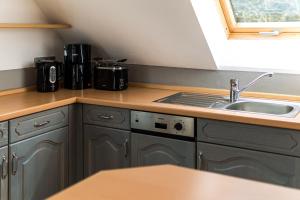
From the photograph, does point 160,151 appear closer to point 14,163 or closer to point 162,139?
point 162,139

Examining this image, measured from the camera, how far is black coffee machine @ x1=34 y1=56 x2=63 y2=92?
3.05 metres

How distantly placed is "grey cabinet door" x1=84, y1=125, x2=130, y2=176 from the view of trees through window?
1.18 m

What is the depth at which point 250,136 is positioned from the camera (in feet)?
7.56

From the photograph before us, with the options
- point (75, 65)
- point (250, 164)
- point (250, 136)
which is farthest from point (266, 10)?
point (75, 65)

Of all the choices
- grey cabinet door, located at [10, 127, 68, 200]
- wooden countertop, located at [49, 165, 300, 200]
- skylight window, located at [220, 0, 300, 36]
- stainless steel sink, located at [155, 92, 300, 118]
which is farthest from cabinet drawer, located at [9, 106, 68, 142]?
skylight window, located at [220, 0, 300, 36]

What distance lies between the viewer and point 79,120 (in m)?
2.91

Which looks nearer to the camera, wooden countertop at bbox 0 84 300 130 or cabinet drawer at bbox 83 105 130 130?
wooden countertop at bbox 0 84 300 130

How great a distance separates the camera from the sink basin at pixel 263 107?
2648 mm

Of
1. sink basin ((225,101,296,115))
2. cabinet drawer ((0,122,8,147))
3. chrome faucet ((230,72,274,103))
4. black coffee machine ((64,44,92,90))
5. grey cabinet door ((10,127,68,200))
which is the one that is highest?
black coffee machine ((64,44,92,90))

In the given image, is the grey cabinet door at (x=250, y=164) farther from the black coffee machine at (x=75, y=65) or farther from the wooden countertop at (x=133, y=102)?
the black coffee machine at (x=75, y=65)

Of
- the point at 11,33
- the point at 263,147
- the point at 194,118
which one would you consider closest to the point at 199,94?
the point at 194,118

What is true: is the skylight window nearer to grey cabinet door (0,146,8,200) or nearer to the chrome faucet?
the chrome faucet

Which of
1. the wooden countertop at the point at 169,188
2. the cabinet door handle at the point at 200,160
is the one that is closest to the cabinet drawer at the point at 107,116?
the cabinet door handle at the point at 200,160

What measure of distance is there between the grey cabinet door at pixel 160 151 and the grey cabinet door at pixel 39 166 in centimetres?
49
